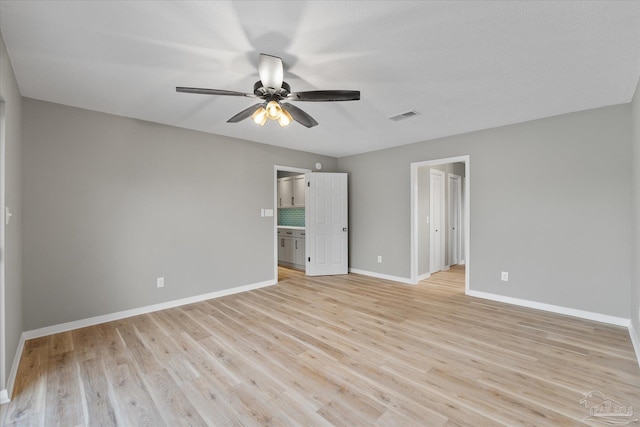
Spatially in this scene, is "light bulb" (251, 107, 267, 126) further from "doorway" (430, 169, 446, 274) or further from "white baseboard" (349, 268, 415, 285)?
"doorway" (430, 169, 446, 274)

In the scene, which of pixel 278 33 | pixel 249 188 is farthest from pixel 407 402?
pixel 249 188

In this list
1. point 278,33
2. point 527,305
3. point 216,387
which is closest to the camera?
point 278,33

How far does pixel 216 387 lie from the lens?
6.73 feet

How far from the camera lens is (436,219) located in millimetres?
5750

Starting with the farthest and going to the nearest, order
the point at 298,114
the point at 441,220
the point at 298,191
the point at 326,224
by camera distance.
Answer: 1. the point at 298,191
2. the point at 441,220
3. the point at 326,224
4. the point at 298,114

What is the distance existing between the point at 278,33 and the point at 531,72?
210 centimetres

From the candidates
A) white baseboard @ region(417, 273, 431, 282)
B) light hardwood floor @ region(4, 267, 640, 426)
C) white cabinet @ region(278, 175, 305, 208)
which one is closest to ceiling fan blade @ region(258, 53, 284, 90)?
light hardwood floor @ region(4, 267, 640, 426)

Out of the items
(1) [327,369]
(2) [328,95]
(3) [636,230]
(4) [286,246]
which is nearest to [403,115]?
(2) [328,95]

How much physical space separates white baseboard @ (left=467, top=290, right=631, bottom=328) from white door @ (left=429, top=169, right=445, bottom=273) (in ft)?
4.95

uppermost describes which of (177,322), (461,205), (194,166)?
(194,166)

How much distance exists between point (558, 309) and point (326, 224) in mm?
3618

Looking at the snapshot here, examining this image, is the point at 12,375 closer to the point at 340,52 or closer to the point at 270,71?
the point at 270,71

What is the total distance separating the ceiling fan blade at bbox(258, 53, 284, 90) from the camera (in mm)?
2066

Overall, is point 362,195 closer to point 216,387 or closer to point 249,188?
point 249,188
